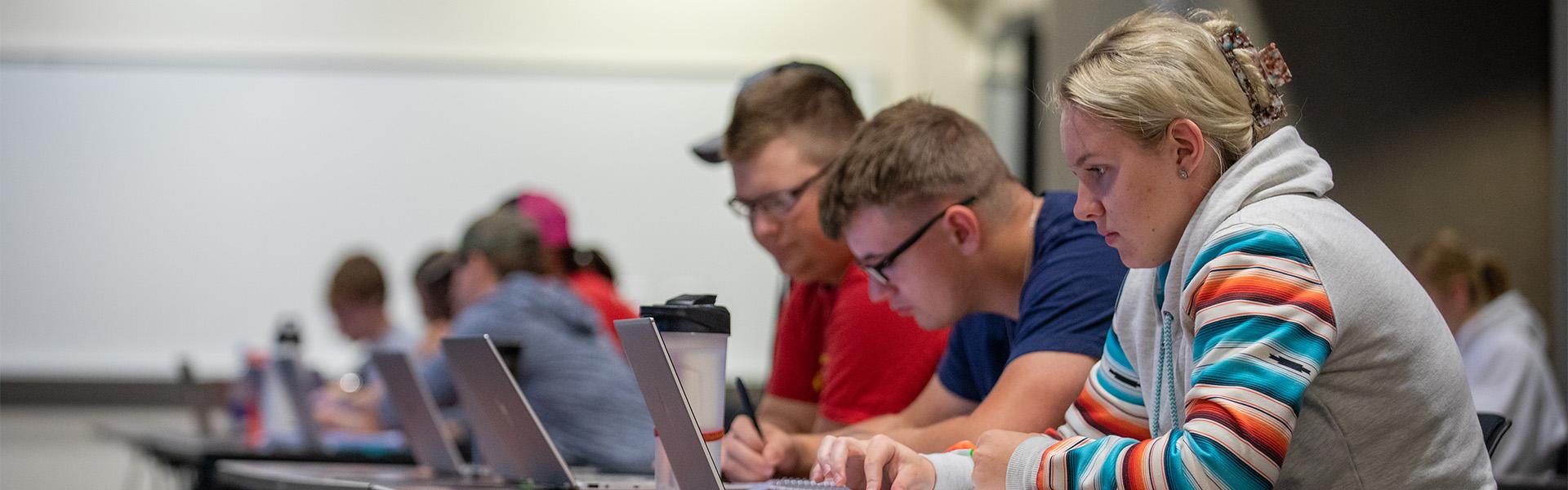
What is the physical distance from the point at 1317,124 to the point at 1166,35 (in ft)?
6.27

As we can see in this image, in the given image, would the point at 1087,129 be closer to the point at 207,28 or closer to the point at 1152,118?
the point at 1152,118

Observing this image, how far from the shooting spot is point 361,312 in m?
4.99

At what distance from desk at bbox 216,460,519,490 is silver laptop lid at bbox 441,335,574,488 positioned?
0.04m

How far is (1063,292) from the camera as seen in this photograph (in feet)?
5.28

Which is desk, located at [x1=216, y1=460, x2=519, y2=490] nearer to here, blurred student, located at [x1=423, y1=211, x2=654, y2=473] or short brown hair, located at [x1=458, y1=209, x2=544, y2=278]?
blurred student, located at [x1=423, y1=211, x2=654, y2=473]

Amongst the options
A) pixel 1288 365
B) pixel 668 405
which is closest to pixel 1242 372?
pixel 1288 365

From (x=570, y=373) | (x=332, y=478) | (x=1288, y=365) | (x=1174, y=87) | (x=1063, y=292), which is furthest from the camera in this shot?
(x=570, y=373)

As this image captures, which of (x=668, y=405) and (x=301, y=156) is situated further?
(x=301, y=156)

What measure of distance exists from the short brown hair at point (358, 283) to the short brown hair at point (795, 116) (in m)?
3.05

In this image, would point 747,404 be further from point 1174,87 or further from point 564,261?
point 564,261

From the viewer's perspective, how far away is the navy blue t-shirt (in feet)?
5.19

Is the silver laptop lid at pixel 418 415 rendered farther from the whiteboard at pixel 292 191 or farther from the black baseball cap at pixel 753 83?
the whiteboard at pixel 292 191

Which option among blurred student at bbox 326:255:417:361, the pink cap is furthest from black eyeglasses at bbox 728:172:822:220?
blurred student at bbox 326:255:417:361

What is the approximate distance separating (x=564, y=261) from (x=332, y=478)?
6.15 ft
